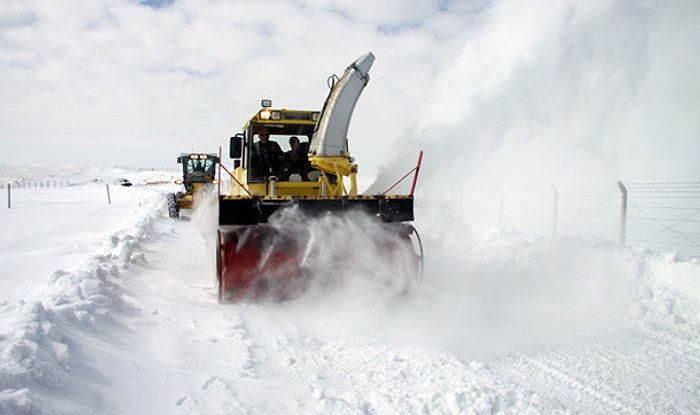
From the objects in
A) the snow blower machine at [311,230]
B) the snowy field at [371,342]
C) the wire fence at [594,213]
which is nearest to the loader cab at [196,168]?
the wire fence at [594,213]

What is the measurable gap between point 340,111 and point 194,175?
14146mm

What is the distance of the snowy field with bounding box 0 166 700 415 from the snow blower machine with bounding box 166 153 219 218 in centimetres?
→ 1097

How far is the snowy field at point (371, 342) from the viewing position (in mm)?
3111

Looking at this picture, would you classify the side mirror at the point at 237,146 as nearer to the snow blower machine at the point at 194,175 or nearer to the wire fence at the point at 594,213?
the wire fence at the point at 594,213

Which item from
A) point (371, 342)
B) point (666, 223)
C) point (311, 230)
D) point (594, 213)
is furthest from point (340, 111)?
point (594, 213)

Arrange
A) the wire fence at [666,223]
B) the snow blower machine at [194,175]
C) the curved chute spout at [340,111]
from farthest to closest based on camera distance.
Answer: the snow blower machine at [194,175] < the wire fence at [666,223] < the curved chute spout at [340,111]

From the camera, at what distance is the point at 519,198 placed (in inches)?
695

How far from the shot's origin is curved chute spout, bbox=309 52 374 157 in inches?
247

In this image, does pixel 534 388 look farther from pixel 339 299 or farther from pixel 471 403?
pixel 339 299

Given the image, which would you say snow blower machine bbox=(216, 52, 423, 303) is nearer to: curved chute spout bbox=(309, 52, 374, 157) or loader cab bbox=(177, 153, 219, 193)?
curved chute spout bbox=(309, 52, 374, 157)

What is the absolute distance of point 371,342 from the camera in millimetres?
4324

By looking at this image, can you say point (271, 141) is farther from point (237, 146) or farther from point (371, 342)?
point (371, 342)

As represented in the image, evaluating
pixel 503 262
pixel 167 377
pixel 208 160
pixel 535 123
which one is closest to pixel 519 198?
pixel 535 123

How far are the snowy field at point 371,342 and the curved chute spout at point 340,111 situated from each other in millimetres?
2025
